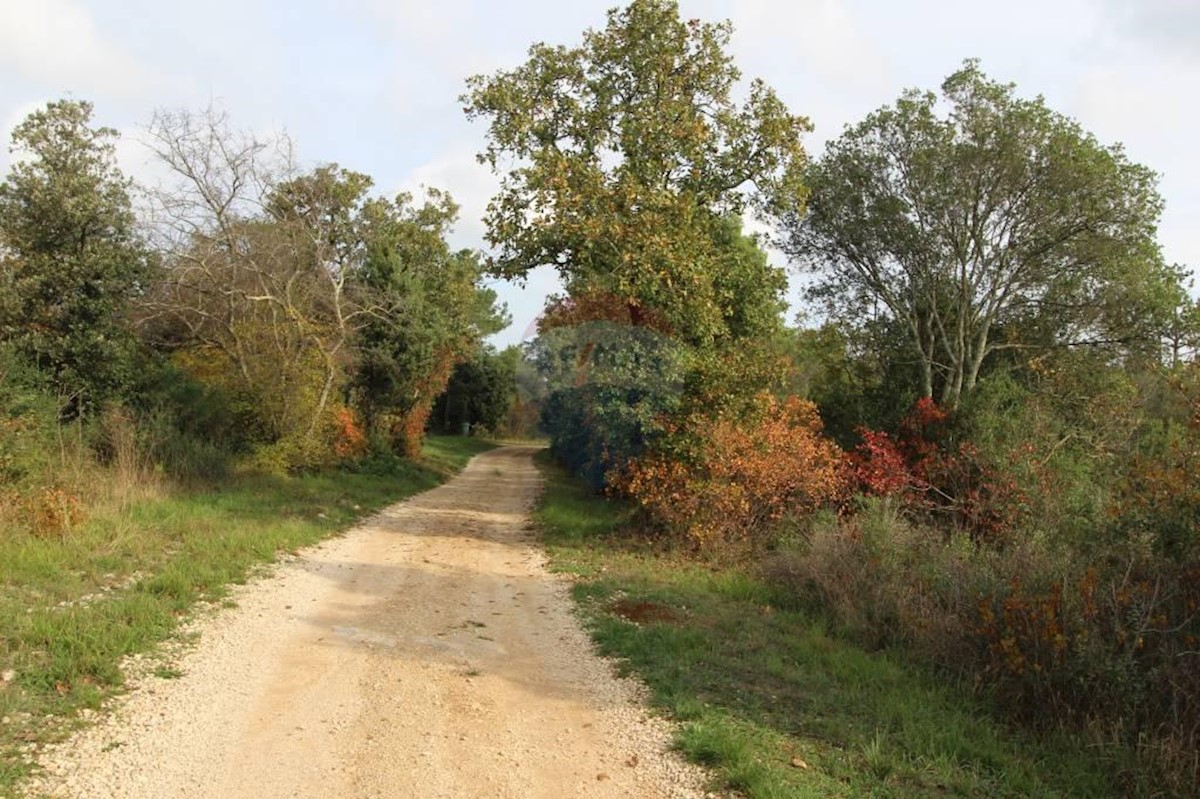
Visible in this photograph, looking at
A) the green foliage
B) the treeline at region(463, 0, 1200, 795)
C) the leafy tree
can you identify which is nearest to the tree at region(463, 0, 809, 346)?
the treeline at region(463, 0, 1200, 795)

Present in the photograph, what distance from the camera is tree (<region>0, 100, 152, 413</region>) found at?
53.4ft

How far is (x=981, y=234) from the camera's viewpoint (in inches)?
886

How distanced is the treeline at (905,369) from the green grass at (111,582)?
6.45m

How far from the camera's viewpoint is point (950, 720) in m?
6.27

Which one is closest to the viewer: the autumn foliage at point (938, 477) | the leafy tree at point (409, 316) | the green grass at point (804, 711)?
the green grass at point (804, 711)

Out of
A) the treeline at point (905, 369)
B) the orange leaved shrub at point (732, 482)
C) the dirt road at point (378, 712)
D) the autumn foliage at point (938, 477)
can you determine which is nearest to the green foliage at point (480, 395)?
the treeline at point (905, 369)

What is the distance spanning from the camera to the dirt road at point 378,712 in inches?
186

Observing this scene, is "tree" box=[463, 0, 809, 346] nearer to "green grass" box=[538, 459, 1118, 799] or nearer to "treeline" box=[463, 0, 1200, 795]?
"treeline" box=[463, 0, 1200, 795]

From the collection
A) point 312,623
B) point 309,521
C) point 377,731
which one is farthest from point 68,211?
point 377,731

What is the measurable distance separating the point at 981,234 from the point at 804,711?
1986 cm

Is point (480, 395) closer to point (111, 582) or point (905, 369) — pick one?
point (905, 369)

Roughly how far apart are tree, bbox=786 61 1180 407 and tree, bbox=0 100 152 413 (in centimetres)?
1859

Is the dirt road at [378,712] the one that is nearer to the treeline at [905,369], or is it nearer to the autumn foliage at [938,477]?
the treeline at [905,369]

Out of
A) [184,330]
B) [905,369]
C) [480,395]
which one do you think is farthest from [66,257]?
[480,395]
